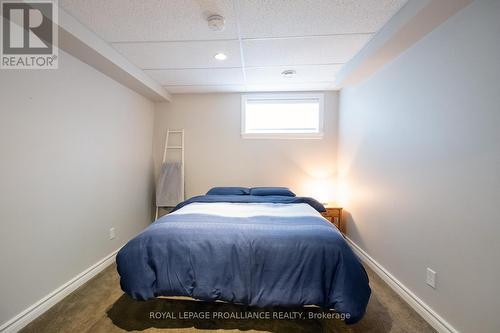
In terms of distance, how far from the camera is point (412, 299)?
1.79m

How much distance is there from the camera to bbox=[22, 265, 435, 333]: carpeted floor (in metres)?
1.57

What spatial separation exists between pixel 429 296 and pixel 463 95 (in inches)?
56.2

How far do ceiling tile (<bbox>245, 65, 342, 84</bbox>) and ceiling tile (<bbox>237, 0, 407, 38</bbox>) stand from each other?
0.70m

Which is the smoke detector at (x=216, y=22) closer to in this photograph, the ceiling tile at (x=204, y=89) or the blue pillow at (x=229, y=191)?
the ceiling tile at (x=204, y=89)

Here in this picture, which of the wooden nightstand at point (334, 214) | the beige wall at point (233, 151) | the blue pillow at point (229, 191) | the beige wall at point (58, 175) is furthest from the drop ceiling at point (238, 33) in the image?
the wooden nightstand at point (334, 214)

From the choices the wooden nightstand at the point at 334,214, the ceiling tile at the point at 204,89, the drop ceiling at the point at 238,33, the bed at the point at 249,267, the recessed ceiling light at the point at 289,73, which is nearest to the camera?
the bed at the point at 249,267

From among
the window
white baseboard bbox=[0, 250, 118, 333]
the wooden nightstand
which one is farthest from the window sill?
white baseboard bbox=[0, 250, 118, 333]

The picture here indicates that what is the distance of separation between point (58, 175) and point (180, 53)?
1.58 m

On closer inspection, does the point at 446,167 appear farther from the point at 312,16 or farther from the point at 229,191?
the point at 229,191

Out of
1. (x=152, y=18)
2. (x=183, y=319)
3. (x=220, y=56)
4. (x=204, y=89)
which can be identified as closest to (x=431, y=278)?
(x=183, y=319)

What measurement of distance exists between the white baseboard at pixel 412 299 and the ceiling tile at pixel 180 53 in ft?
8.59

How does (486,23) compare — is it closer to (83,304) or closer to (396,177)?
(396,177)

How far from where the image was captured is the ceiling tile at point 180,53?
2100 millimetres

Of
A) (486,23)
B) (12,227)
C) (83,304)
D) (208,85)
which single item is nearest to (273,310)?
(83,304)
